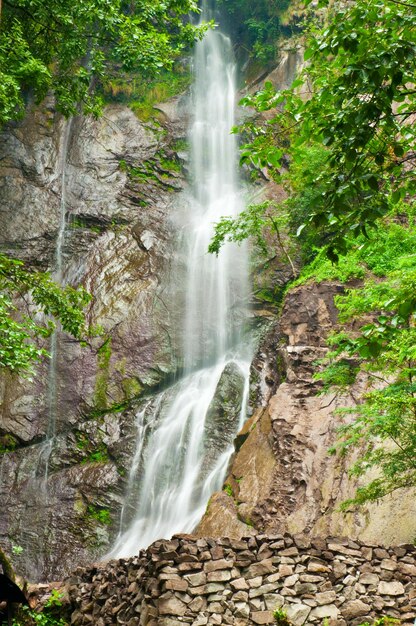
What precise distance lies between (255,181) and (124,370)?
853 centimetres

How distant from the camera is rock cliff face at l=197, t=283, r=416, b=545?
9.19 metres

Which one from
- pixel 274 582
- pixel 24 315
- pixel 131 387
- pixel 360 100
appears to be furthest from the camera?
pixel 131 387

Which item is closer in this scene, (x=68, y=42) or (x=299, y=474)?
(x=299, y=474)

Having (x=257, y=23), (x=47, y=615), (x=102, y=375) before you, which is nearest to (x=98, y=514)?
(x=102, y=375)

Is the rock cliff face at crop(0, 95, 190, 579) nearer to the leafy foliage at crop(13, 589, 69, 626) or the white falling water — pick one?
the white falling water

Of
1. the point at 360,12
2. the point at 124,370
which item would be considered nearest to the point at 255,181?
the point at 124,370

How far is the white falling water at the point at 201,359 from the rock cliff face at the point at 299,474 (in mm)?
2262

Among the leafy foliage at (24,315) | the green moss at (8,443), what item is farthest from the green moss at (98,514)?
the leafy foliage at (24,315)

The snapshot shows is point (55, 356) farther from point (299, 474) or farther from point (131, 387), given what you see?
point (299, 474)

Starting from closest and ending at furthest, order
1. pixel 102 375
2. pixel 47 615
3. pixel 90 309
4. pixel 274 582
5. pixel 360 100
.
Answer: pixel 360 100
pixel 274 582
pixel 47 615
pixel 102 375
pixel 90 309

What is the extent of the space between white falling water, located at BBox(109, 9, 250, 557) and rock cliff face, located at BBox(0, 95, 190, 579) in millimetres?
622

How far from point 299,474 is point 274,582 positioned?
128 inches

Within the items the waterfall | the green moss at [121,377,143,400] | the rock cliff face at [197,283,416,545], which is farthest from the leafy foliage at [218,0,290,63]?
the rock cliff face at [197,283,416,545]

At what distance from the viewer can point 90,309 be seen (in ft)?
60.6
